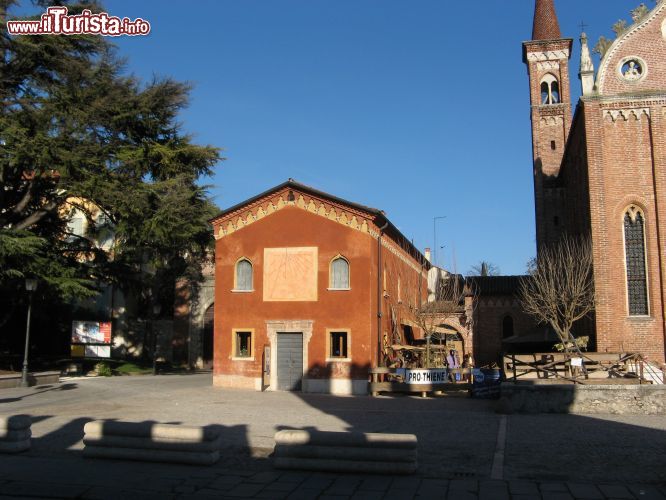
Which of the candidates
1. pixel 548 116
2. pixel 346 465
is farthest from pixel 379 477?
pixel 548 116

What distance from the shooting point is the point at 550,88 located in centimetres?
4200

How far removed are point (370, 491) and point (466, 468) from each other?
2044 mm

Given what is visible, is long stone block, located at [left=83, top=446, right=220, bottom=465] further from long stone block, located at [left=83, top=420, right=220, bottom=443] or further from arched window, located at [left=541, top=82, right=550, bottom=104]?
arched window, located at [left=541, top=82, right=550, bottom=104]

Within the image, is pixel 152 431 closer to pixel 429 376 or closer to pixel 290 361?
pixel 429 376

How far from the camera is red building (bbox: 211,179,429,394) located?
82.4 ft

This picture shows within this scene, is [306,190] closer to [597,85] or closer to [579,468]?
[597,85]

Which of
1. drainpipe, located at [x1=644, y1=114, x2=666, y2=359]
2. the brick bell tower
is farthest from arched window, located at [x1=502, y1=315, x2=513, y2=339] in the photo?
drainpipe, located at [x1=644, y1=114, x2=666, y2=359]

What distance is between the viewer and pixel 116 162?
27062 mm

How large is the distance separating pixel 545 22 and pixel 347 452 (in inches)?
1661

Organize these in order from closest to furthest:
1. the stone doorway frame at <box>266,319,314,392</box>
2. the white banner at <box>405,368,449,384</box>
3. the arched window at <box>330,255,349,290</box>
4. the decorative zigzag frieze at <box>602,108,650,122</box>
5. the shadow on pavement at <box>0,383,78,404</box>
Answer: the shadow on pavement at <box>0,383,78,404</box>, the white banner at <box>405,368,449,384</box>, the stone doorway frame at <box>266,319,314,392</box>, the arched window at <box>330,255,349,290</box>, the decorative zigzag frieze at <box>602,108,650,122</box>

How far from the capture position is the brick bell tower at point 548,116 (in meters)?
38.8

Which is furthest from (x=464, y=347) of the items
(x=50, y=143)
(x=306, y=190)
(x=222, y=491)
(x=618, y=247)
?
(x=222, y=491)

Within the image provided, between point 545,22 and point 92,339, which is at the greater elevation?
point 545,22

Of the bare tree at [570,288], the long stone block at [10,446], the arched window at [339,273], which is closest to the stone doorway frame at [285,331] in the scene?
the arched window at [339,273]
